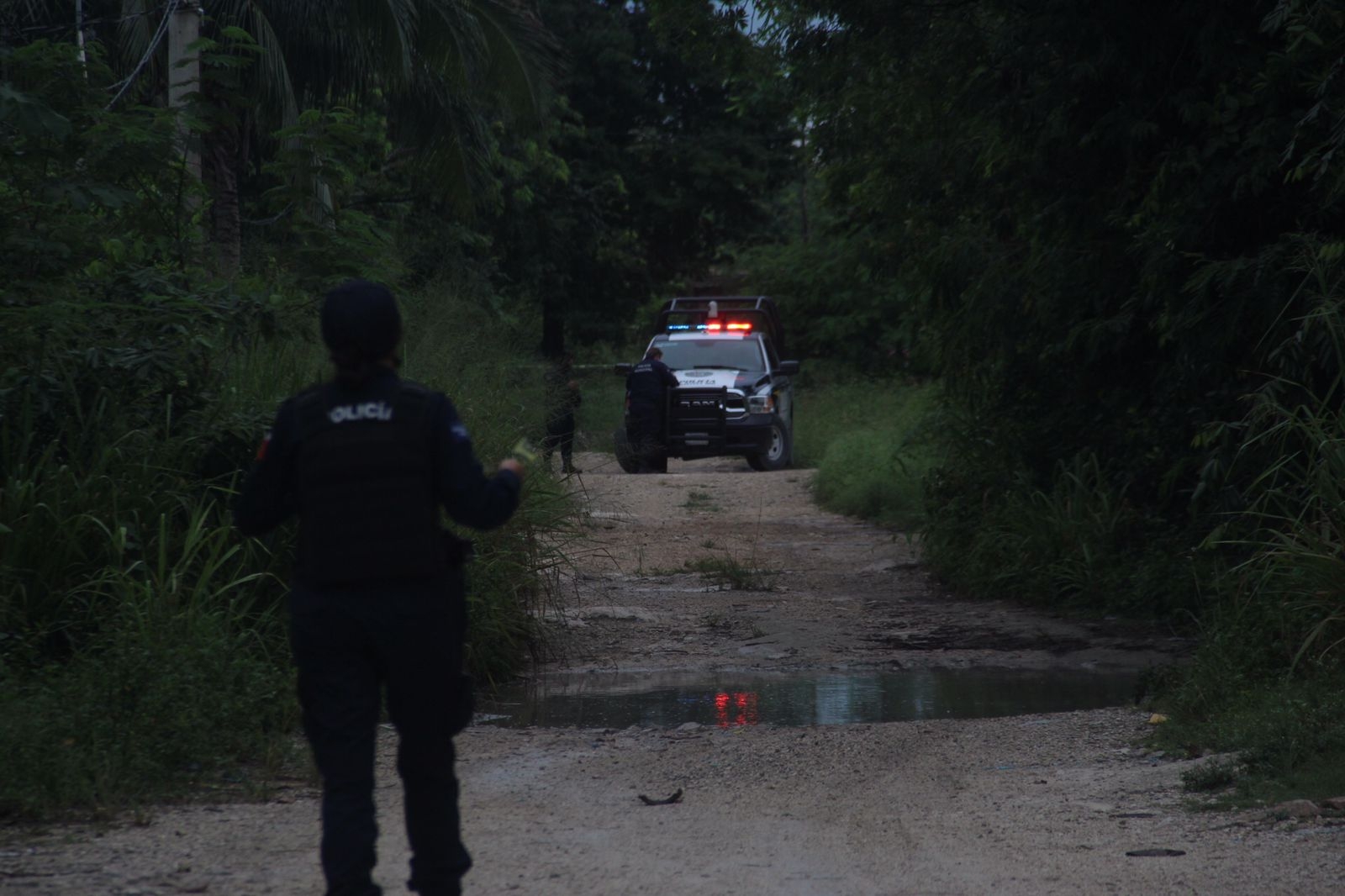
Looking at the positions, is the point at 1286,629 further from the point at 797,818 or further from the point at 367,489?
the point at 367,489

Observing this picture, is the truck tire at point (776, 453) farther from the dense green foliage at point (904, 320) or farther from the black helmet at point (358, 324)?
the black helmet at point (358, 324)

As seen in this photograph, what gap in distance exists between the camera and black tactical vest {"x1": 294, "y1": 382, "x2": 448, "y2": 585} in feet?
11.1

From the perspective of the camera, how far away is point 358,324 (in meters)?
3.41

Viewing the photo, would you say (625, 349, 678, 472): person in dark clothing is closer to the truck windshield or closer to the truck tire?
the truck windshield

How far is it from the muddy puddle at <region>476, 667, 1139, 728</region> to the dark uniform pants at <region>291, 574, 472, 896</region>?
3.65 metres

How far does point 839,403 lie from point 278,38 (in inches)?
681

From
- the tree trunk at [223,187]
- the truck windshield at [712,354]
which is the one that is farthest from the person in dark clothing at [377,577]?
the truck windshield at [712,354]

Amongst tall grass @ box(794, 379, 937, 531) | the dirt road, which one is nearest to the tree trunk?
the dirt road

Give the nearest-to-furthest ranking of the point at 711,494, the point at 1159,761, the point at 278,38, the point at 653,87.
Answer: the point at 1159,761 < the point at 278,38 < the point at 711,494 < the point at 653,87

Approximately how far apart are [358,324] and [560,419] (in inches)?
245

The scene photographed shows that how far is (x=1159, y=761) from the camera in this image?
6.02 metres

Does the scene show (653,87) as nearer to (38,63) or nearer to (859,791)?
(38,63)

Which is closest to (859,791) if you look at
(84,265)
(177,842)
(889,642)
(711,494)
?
(177,842)

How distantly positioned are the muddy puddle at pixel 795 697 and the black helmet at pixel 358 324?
3974 mm
